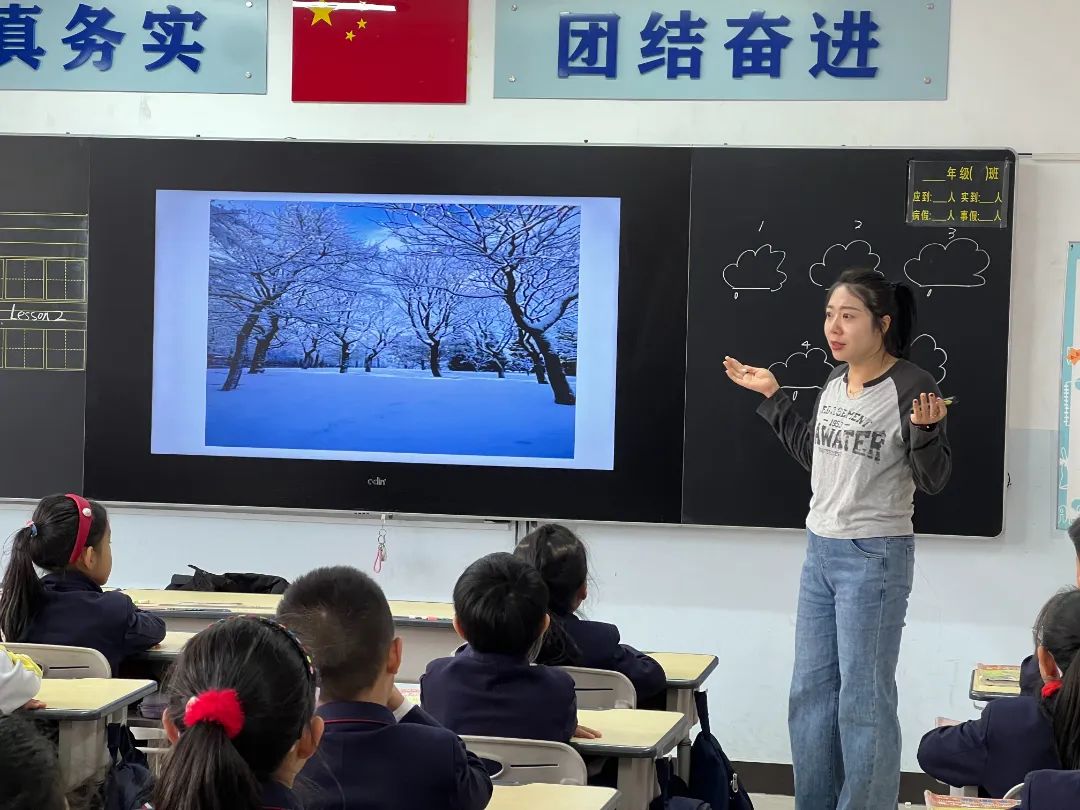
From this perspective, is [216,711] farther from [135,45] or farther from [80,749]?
[135,45]

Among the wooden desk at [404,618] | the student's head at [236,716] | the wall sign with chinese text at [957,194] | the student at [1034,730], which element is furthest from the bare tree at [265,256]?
the student's head at [236,716]

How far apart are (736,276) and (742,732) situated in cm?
160

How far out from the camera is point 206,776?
141cm

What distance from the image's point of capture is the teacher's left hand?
3.07 meters

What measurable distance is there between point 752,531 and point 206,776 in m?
3.29

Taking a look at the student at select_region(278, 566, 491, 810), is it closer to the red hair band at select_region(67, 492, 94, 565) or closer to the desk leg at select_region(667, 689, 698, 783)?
the desk leg at select_region(667, 689, 698, 783)

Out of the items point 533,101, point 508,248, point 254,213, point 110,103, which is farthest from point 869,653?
point 110,103

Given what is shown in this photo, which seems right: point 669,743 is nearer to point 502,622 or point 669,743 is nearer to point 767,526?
point 502,622

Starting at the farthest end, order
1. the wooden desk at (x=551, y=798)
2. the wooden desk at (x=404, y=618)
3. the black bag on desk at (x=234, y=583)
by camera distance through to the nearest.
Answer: the black bag on desk at (x=234, y=583) < the wooden desk at (x=404, y=618) < the wooden desk at (x=551, y=798)

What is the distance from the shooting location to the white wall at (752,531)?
14.2ft

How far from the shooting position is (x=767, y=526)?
446 centimetres

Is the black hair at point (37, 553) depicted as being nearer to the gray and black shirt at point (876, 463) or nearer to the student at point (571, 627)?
the student at point (571, 627)

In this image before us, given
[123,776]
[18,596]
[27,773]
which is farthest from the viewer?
[18,596]

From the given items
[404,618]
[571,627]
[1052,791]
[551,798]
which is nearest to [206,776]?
[551,798]
